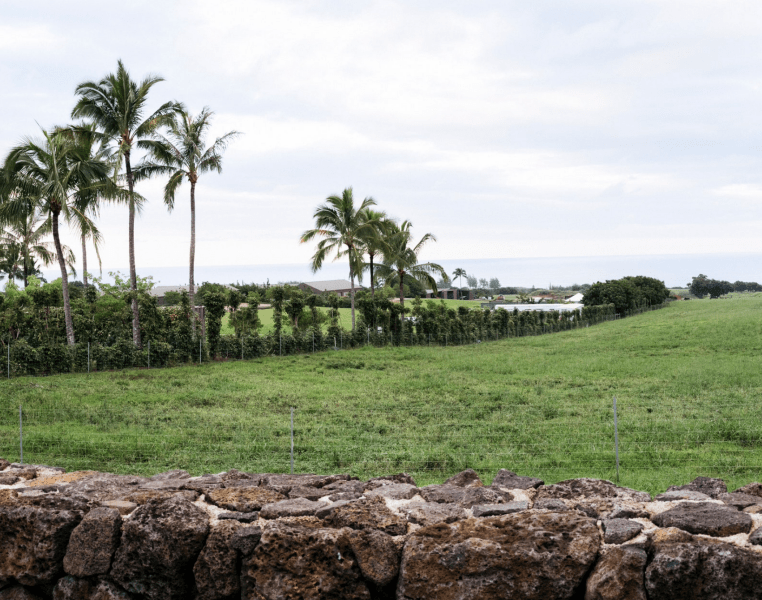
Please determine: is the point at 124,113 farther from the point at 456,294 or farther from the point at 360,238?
the point at 456,294

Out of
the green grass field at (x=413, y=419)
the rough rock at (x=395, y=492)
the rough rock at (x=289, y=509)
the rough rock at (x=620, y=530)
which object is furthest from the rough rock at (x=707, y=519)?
the green grass field at (x=413, y=419)

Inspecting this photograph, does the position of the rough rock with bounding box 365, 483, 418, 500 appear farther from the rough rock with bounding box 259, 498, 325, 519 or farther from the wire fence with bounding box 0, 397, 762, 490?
the wire fence with bounding box 0, 397, 762, 490

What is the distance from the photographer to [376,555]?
3148mm

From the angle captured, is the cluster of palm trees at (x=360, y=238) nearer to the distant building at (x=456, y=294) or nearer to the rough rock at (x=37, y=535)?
the rough rock at (x=37, y=535)

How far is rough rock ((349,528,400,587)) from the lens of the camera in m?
3.13

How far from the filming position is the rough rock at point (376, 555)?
3.13 m

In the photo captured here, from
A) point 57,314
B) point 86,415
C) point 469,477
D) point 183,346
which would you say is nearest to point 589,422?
point 469,477

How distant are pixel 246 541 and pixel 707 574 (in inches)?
90.6

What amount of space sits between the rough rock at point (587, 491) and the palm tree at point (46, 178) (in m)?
19.6

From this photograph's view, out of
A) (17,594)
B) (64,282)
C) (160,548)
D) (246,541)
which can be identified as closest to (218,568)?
(246,541)

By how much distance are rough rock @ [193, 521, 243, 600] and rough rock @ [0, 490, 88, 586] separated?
0.91m

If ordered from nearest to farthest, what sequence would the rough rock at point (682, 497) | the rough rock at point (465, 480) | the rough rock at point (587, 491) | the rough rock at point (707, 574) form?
1. the rough rock at point (707, 574)
2. the rough rock at point (682, 497)
3. the rough rock at point (587, 491)
4. the rough rock at point (465, 480)

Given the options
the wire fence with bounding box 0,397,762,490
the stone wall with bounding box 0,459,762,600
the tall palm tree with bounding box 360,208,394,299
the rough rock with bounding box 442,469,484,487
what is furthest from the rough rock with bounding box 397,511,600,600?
the tall palm tree with bounding box 360,208,394,299

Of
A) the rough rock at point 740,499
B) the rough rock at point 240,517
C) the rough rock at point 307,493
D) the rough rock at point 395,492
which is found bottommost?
the rough rock at point 740,499
